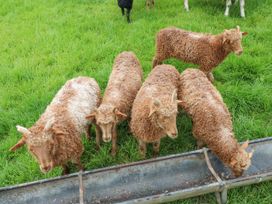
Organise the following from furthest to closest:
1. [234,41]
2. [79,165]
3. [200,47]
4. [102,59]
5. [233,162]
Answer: [102,59], [200,47], [234,41], [79,165], [233,162]

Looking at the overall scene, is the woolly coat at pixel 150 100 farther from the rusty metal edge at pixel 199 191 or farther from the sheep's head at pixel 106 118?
the rusty metal edge at pixel 199 191

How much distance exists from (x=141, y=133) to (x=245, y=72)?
3.15m

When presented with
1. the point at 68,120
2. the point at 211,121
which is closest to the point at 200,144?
the point at 211,121

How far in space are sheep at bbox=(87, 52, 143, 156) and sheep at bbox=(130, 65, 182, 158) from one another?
24 centimetres

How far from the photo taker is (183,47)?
7.35 meters

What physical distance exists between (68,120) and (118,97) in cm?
95

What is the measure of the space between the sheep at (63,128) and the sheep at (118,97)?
252mm

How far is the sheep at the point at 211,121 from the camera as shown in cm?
500

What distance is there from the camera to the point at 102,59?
837 cm

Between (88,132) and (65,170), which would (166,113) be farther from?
(65,170)

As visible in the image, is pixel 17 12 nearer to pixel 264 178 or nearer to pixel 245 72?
pixel 245 72

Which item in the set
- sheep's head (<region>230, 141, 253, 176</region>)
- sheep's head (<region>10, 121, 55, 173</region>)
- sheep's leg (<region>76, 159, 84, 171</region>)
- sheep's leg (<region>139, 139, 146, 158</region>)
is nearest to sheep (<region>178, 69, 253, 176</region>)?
sheep's head (<region>230, 141, 253, 176</region>)

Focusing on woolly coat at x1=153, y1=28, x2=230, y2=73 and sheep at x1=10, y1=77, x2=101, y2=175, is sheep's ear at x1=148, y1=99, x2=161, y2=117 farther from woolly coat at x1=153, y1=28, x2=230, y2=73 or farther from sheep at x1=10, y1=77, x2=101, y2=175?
woolly coat at x1=153, y1=28, x2=230, y2=73

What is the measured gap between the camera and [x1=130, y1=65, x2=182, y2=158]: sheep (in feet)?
16.6
